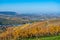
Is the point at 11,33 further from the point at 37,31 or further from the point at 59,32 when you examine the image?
the point at 59,32

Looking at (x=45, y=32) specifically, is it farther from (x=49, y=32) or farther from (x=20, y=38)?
(x=20, y=38)

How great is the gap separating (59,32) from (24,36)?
3.08m

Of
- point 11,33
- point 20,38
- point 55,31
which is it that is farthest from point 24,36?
point 55,31

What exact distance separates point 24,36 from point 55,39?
298 cm

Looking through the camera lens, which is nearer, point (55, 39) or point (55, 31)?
point (55, 39)

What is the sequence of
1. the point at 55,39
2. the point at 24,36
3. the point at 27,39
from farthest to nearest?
the point at 24,36 < the point at 27,39 < the point at 55,39

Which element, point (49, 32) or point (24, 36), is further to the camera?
point (49, 32)

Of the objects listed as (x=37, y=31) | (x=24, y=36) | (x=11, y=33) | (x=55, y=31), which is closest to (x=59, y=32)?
(x=55, y=31)

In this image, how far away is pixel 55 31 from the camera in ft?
49.4

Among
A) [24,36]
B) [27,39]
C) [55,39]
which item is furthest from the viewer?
[24,36]

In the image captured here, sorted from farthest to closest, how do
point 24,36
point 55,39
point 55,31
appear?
point 55,31
point 24,36
point 55,39

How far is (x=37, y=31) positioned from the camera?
15797 mm

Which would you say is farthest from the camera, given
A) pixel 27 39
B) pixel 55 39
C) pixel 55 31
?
pixel 55 31

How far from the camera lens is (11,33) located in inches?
602
